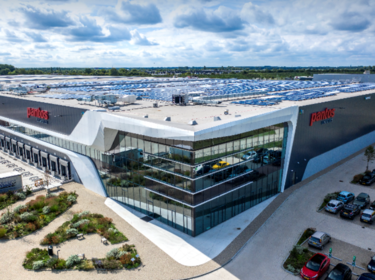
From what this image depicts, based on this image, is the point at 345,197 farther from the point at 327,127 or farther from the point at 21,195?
the point at 21,195

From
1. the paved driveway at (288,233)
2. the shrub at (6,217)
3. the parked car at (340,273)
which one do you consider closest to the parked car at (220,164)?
the paved driveway at (288,233)

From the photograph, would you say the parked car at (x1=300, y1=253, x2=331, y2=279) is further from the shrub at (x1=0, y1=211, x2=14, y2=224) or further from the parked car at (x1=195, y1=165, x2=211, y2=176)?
the shrub at (x1=0, y1=211, x2=14, y2=224)

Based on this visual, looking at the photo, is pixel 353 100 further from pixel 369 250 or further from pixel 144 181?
pixel 144 181

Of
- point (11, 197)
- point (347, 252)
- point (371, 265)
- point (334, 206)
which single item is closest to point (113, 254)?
point (11, 197)

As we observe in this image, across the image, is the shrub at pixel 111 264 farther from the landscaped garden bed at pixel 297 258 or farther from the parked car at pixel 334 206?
the parked car at pixel 334 206

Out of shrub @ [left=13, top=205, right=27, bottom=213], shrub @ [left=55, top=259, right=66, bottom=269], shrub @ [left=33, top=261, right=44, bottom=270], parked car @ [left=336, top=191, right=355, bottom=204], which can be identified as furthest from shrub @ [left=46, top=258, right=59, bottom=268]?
parked car @ [left=336, top=191, right=355, bottom=204]

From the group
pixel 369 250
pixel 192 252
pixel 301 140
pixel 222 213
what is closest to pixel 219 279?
pixel 192 252
